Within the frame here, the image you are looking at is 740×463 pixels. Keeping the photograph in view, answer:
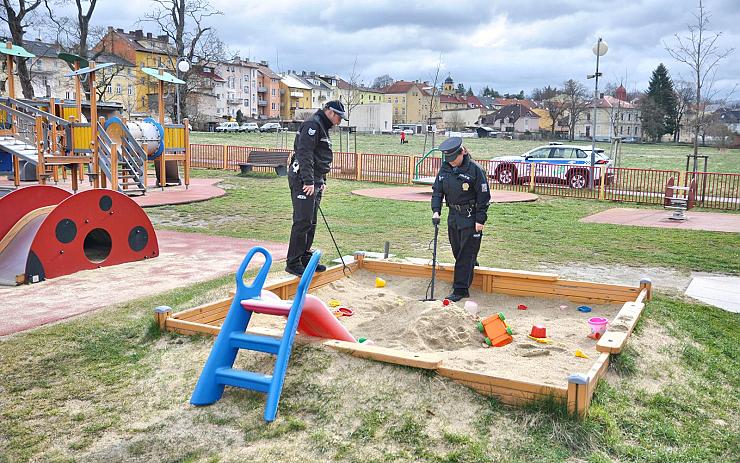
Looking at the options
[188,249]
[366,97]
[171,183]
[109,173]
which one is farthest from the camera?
[366,97]

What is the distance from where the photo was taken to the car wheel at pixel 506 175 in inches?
909

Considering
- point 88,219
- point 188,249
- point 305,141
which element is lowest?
point 188,249

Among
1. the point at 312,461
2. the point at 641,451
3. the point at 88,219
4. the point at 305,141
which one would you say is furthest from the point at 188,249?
the point at 641,451

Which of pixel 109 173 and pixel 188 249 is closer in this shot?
pixel 188 249

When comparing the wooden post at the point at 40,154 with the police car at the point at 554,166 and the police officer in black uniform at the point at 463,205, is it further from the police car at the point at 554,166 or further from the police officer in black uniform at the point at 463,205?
the police car at the point at 554,166

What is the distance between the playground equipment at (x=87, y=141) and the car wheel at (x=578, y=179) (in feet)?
41.3

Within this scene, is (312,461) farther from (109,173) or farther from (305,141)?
(109,173)

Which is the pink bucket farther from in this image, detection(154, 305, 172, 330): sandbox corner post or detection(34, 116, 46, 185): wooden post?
detection(34, 116, 46, 185): wooden post

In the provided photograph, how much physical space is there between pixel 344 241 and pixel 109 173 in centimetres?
947

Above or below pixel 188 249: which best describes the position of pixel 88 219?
above

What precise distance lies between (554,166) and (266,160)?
1132 cm

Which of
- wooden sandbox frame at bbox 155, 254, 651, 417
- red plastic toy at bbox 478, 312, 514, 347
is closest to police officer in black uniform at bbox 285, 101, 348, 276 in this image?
wooden sandbox frame at bbox 155, 254, 651, 417

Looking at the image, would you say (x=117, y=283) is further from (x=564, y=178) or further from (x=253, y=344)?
(x=564, y=178)

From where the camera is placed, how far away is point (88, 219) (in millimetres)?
8750
